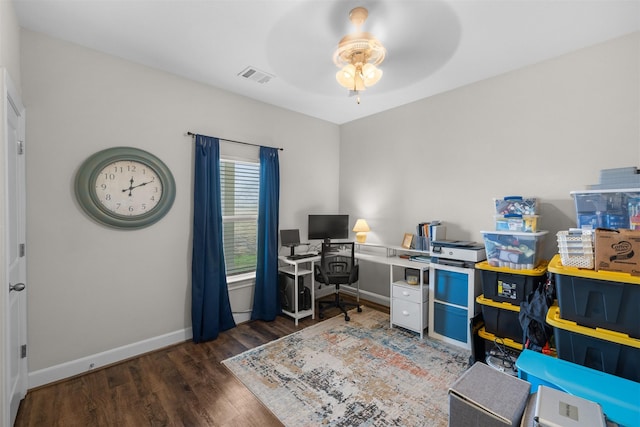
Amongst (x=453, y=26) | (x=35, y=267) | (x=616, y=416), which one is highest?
(x=453, y=26)

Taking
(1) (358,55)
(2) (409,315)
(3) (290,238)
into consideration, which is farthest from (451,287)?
(1) (358,55)

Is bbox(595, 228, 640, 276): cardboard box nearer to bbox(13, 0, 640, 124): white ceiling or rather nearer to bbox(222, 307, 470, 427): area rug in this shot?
bbox(222, 307, 470, 427): area rug

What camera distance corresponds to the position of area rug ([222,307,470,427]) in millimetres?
1947

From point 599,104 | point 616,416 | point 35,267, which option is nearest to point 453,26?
point 599,104

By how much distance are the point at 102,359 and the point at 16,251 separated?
1.15 metres

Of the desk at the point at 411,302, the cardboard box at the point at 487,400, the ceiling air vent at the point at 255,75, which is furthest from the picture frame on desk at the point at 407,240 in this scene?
the ceiling air vent at the point at 255,75

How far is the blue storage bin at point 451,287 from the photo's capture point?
2801 mm

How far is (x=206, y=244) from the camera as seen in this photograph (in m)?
3.01

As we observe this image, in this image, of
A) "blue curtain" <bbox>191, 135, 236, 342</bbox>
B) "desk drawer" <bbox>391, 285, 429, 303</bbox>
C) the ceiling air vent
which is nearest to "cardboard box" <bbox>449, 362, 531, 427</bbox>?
"desk drawer" <bbox>391, 285, 429, 303</bbox>

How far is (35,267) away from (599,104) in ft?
15.6

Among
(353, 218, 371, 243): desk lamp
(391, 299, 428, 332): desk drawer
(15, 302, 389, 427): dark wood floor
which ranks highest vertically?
(353, 218, 371, 243): desk lamp

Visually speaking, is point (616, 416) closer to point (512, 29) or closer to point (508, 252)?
point (508, 252)

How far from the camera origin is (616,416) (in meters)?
1.22

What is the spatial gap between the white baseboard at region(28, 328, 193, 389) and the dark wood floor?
0.06 m
